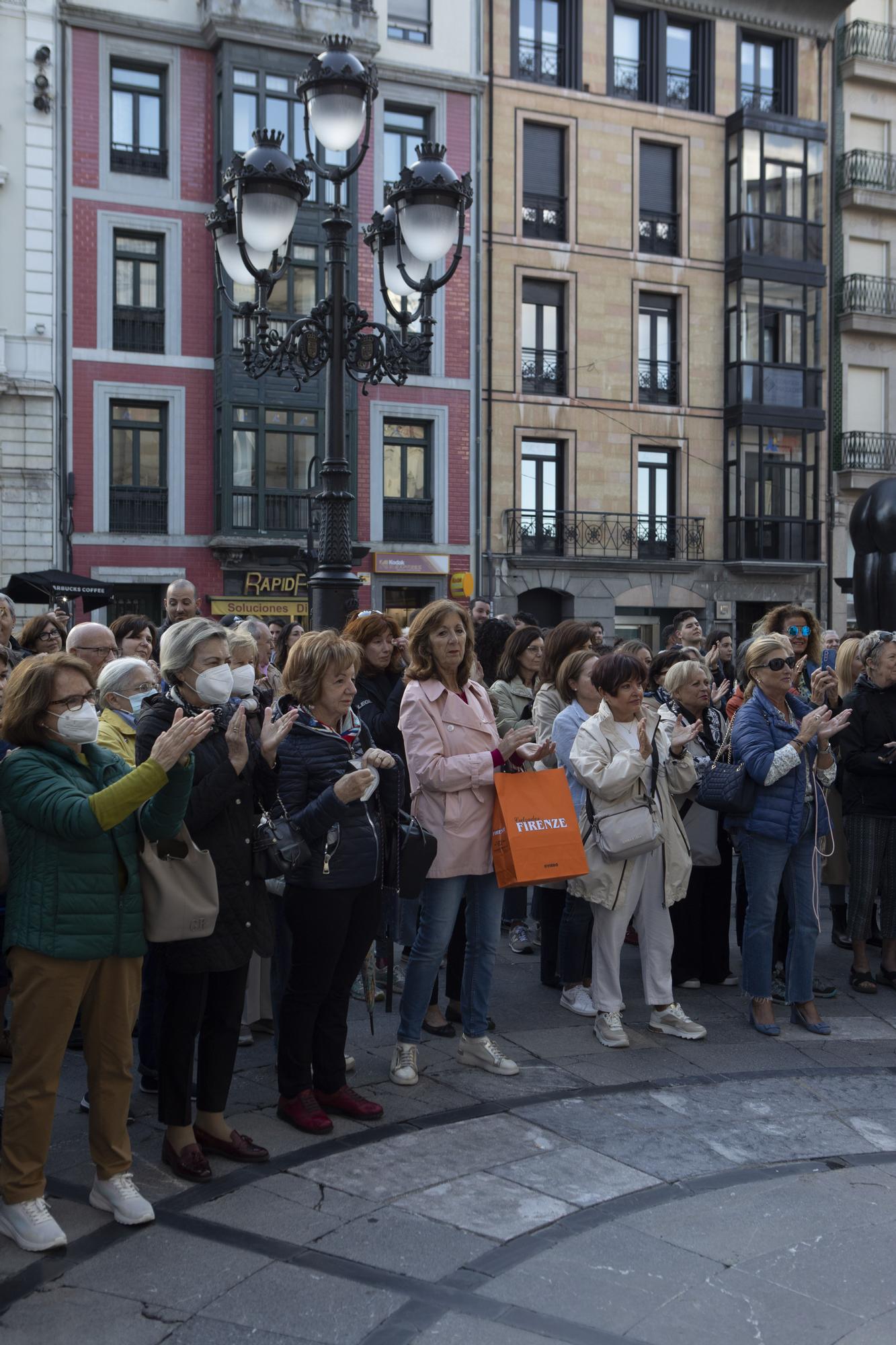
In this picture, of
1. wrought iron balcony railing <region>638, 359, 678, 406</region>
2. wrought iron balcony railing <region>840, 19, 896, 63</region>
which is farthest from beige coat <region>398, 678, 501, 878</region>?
wrought iron balcony railing <region>840, 19, 896, 63</region>

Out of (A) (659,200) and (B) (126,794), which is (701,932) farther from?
(A) (659,200)

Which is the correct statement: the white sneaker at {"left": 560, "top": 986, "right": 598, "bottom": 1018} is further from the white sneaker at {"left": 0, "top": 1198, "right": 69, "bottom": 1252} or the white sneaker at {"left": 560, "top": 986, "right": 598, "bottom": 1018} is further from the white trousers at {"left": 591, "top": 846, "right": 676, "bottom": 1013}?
the white sneaker at {"left": 0, "top": 1198, "right": 69, "bottom": 1252}

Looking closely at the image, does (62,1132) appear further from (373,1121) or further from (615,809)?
(615,809)

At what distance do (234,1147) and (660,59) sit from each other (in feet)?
94.7

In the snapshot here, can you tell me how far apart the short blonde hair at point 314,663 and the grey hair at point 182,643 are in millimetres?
487

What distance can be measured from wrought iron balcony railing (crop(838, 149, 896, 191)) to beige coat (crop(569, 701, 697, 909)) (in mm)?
27782

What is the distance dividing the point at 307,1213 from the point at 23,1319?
3.22 ft

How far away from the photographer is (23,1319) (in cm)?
360

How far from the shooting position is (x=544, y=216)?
2773 centimetres

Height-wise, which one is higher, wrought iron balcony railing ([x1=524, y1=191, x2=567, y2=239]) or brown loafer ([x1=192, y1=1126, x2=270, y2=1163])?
wrought iron balcony railing ([x1=524, y1=191, x2=567, y2=239])

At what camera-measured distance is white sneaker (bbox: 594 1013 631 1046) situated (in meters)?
6.16

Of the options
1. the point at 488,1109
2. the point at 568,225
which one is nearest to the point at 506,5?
the point at 568,225

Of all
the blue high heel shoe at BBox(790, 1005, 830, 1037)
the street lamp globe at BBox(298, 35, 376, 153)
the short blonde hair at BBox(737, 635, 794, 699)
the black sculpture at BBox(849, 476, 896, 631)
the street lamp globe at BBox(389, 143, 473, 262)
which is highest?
the street lamp globe at BBox(298, 35, 376, 153)

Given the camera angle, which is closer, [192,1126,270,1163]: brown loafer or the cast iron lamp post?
[192,1126,270,1163]: brown loafer
